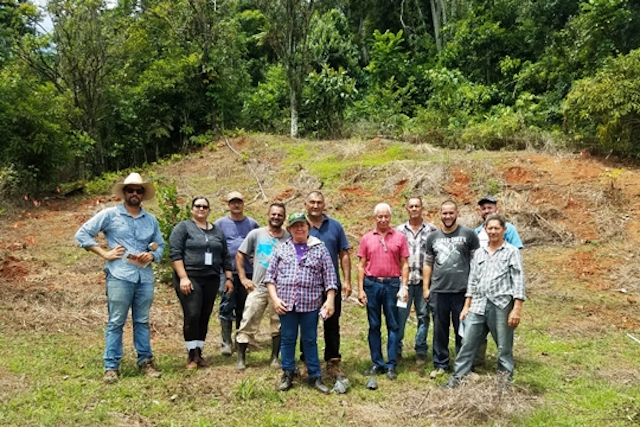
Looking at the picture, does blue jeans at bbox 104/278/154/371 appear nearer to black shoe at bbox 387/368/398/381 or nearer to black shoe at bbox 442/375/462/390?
black shoe at bbox 387/368/398/381

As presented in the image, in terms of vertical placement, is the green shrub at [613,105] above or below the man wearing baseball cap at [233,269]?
above

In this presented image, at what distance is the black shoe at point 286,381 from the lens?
13.8 feet

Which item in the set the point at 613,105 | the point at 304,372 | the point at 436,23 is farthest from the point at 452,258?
the point at 436,23

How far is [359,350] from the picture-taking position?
551 centimetres

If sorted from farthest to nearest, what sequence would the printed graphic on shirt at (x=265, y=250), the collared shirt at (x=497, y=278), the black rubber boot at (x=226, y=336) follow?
the black rubber boot at (x=226, y=336), the printed graphic on shirt at (x=265, y=250), the collared shirt at (x=497, y=278)

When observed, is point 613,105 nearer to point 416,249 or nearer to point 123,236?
point 416,249

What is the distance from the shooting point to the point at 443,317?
4602mm

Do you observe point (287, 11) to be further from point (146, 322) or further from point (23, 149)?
point (146, 322)

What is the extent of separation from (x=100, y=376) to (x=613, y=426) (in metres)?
4.05

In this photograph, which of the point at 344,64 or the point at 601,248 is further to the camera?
the point at 344,64

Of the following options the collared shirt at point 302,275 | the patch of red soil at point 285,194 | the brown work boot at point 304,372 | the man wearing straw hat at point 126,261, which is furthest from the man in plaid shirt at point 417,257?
the patch of red soil at point 285,194

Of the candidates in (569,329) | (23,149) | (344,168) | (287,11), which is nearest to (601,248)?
(569,329)

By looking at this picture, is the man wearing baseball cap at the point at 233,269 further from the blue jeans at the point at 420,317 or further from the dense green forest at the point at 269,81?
the dense green forest at the point at 269,81

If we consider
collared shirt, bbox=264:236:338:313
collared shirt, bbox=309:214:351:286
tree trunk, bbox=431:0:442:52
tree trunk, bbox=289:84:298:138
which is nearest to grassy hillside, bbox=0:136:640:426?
collared shirt, bbox=264:236:338:313
